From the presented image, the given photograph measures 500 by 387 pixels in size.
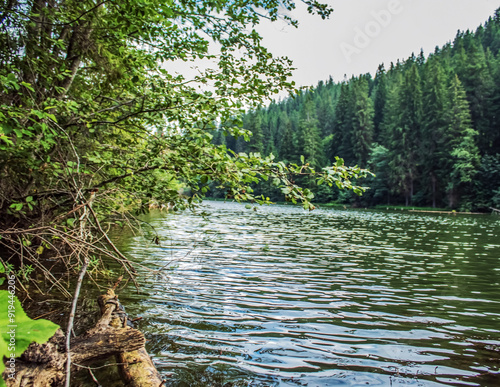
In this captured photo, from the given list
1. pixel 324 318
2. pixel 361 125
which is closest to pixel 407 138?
pixel 361 125

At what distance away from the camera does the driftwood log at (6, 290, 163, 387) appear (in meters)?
3.21

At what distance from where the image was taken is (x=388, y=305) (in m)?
7.07

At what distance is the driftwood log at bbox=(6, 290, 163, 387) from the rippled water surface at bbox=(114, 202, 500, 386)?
538mm

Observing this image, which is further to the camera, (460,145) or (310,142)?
(310,142)

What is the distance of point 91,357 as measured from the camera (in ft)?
12.6

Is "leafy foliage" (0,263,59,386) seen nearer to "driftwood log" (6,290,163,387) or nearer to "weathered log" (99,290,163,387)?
"driftwood log" (6,290,163,387)

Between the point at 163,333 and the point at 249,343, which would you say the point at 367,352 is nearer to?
the point at 249,343

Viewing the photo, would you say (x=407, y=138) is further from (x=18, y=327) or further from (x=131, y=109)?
(x=18, y=327)

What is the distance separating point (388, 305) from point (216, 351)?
3906 millimetres

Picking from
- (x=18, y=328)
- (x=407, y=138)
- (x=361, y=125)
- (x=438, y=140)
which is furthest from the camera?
(x=361, y=125)

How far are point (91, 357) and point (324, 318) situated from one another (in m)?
3.90

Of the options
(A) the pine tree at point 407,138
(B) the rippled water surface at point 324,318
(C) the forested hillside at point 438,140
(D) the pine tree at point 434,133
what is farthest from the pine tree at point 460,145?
(B) the rippled water surface at point 324,318

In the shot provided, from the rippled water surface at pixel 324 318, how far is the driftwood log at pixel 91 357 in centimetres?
54

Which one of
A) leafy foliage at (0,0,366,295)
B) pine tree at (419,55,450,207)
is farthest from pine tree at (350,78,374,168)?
leafy foliage at (0,0,366,295)
